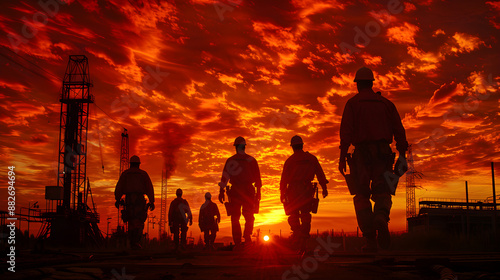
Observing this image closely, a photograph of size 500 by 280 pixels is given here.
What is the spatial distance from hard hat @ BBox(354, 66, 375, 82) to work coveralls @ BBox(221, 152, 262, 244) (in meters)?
6.14

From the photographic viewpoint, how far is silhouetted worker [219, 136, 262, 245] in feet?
50.7

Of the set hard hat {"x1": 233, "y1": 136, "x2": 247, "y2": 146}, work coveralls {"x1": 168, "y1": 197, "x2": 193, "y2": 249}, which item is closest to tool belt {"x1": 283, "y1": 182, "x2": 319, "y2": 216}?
hard hat {"x1": 233, "y1": 136, "x2": 247, "y2": 146}

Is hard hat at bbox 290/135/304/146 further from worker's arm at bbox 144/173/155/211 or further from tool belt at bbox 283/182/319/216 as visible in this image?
worker's arm at bbox 144/173/155/211

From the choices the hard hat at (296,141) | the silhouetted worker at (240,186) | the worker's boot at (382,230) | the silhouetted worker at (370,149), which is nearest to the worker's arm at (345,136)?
the silhouetted worker at (370,149)

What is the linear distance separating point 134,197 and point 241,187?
417 cm

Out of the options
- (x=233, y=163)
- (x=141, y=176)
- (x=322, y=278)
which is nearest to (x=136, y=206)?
(x=141, y=176)

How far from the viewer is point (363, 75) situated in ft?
32.8

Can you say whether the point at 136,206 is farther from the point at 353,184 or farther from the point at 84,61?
the point at 84,61

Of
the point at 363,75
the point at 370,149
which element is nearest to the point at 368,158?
the point at 370,149

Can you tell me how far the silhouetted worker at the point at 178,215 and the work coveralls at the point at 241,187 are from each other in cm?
707

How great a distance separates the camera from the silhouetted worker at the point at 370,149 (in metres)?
9.26

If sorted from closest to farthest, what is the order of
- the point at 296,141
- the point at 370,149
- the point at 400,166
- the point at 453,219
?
the point at 370,149 → the point at 400,166 → the point at 296,141 → the point at 453,219

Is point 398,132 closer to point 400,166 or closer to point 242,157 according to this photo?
point 400,166

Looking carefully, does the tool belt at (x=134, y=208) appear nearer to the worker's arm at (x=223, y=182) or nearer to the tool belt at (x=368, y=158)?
the worker's arm at (x=223, y=182)
